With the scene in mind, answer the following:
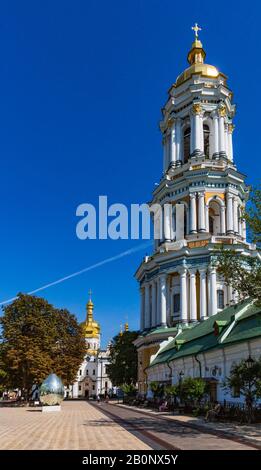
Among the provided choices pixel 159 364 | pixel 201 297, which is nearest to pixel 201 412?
pixel 159 364

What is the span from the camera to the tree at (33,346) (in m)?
51.9

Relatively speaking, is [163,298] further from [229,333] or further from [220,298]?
[229,333]

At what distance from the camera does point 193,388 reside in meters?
30.6

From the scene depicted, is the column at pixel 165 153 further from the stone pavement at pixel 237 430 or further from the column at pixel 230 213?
the stone pavement at pixel 237 430

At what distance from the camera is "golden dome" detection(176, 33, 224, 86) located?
64.8 meters

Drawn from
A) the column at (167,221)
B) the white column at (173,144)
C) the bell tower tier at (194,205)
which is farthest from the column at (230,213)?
the white column at (173,144)

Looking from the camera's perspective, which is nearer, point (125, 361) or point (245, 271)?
point (245, 271)

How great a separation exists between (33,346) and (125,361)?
76.0 feet

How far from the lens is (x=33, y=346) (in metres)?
52.6

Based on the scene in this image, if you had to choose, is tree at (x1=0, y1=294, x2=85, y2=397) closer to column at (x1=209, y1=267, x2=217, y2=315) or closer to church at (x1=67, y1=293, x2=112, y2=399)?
column at (x1=209, y1=267, x2=217, y2=315)

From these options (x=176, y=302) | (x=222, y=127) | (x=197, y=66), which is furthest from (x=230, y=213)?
(x=197, y=66)

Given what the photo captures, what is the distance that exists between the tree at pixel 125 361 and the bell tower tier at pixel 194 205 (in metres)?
9.85

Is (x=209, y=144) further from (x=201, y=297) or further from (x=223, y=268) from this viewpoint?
(x=223, y=268)

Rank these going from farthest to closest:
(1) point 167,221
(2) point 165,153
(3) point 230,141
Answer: (2) point 165,153
(3) point 230,141
(1) point 167,221
